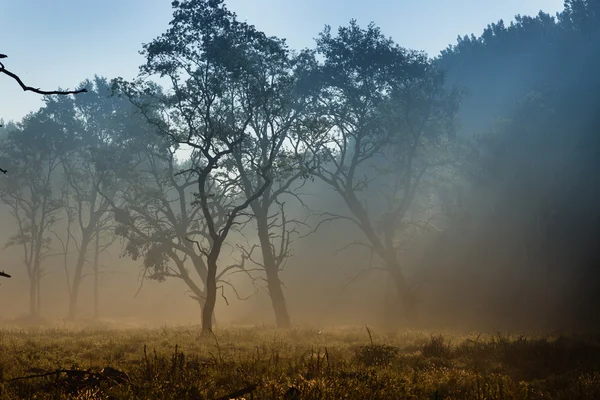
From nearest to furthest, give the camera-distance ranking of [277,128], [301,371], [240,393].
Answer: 1. [240,393]
2. [301,371]
3. [277,128]

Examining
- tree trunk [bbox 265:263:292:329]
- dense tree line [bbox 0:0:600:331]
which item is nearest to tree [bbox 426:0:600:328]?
dense tree line [bbox 0:0:600:331]

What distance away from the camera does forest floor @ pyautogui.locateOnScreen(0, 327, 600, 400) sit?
24.7 feet

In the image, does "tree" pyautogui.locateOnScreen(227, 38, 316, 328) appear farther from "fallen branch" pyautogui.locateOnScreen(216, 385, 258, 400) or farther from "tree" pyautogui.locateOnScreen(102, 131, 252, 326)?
"fallen branch" pyautogui.locateOnScreen(216, 385, 258, 400)

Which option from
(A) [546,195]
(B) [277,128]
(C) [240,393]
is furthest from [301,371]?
(A) [546,195]

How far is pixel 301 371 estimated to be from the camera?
9.29 metres

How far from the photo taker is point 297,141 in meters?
25.0

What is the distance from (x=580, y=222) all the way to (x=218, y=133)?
1969cm

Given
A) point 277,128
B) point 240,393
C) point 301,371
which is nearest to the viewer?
point 240,393

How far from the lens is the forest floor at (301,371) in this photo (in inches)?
296

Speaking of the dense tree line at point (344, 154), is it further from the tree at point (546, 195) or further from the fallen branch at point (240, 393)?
the fallen branch at point (240, 393)

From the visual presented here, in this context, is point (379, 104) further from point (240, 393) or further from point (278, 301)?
point (240, 393)

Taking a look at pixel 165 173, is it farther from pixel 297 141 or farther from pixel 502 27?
pixel 502 27

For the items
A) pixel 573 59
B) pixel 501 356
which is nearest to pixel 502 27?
pixel 573 59

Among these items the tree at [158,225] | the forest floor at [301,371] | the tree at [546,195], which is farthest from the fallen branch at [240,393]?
the tree at [546,195]
